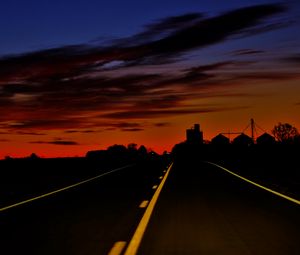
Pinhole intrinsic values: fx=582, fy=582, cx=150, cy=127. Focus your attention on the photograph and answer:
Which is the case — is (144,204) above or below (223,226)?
above

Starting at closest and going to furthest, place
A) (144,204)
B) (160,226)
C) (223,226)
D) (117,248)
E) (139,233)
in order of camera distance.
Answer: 1. (117,248)
2. (139,233)
3. (223,226)
4. (160,226)
5. (144,204)

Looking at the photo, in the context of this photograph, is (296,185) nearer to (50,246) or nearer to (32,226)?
(32,226)

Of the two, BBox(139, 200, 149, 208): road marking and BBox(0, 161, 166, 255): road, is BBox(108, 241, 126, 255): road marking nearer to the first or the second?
BBox(0, 161, 166, 255): road

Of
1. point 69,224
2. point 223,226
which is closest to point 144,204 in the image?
point 69,224

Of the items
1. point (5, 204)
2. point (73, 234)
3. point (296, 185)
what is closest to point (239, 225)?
point (73, 234)

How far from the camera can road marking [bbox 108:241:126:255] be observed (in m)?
9.06

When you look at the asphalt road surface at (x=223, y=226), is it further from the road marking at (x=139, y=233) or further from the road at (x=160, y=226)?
the road marking at (x=139, y=233)

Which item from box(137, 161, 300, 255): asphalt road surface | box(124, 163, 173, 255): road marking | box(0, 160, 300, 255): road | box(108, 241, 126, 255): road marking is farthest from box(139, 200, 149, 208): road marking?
box(108, 241, 126, 255): road marking

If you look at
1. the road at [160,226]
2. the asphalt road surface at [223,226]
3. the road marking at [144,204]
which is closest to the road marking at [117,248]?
the road at [160,226]

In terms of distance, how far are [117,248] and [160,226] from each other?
2.81 meters

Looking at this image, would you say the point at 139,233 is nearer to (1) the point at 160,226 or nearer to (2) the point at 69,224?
(1) the point at 160,226

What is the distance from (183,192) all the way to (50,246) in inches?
491

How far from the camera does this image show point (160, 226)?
12.1 meters

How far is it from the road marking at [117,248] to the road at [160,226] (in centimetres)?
2
